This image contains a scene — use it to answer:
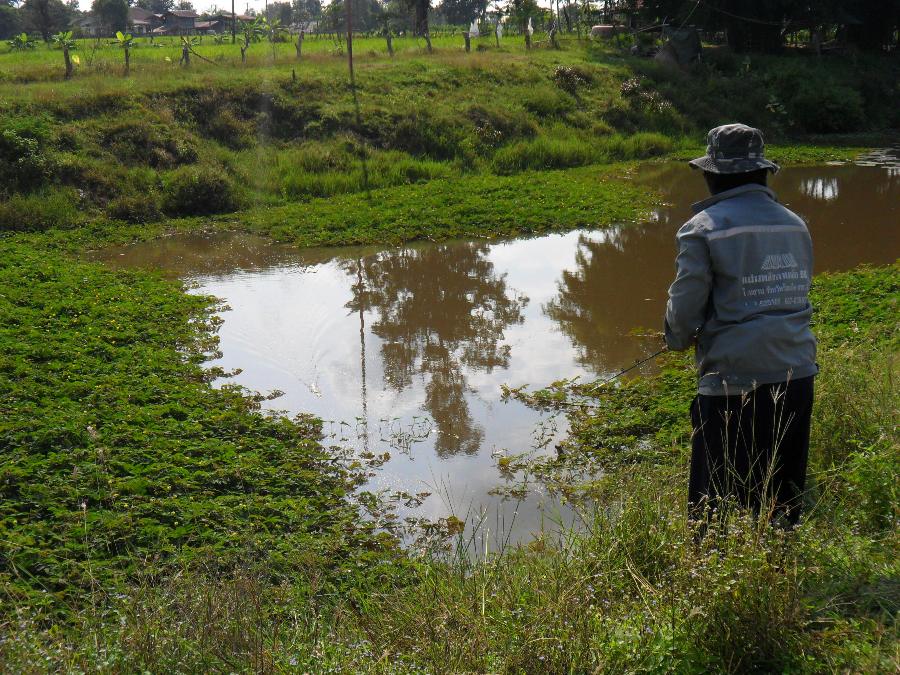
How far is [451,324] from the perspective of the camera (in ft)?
30.3

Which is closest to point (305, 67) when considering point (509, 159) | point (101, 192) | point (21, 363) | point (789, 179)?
point (509, 159)

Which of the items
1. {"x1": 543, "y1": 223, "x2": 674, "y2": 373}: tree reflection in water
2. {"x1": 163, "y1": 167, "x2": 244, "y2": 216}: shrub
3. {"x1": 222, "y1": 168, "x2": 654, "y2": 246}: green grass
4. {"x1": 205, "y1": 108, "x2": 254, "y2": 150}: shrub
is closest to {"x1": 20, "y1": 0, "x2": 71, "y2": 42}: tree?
{"x1": 205, "y1": 108, "x2": 254, "y2": 150}: shrub

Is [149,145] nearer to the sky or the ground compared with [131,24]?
nearer to the ground

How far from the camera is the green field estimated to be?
2701mm

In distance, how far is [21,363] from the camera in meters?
7.04

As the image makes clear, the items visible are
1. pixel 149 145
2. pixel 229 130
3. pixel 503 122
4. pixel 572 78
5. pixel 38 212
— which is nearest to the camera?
pixel 38 212

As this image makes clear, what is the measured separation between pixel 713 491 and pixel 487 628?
3.93ft

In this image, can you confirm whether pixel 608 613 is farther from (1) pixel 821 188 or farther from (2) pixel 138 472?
(1) pixel 821 188

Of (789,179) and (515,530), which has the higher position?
(789,179)

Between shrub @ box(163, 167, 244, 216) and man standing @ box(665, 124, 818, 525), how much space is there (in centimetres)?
1281

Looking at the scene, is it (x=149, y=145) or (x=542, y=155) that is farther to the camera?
Answer: (x=542, y=155)

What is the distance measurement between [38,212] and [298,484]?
33.8 ft

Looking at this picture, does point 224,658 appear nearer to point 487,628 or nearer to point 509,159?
point 487,628

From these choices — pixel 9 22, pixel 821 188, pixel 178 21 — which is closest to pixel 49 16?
pixel 9 22
